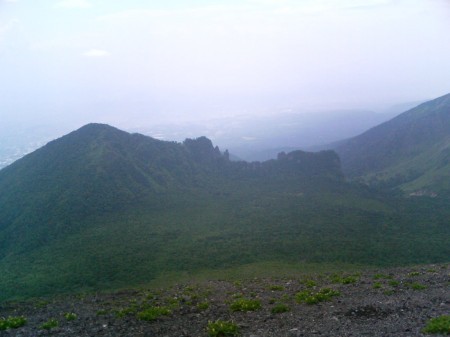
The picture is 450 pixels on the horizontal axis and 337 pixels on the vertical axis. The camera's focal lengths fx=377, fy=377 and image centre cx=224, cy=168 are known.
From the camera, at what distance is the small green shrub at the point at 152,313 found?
14.0m

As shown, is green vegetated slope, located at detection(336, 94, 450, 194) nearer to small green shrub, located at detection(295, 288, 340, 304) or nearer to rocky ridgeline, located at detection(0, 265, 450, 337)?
rocky ridgeline, located at detection(0, 265, 450, 337)

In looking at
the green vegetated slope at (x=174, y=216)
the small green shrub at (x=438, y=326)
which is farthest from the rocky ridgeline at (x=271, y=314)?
the green vegetated slope at (x=174, y=216)

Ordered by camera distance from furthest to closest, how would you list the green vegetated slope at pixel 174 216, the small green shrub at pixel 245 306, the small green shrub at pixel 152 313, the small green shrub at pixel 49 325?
the green vegetated slope at pixel 174 216, the small green shrub at pixel 245 306, the small green shrub at pixel 152 313, the small green shrub at pixel 49 325

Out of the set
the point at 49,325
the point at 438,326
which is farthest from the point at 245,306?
the point at 49,325

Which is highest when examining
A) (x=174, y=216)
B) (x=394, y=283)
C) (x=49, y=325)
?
(x=49, y=325)

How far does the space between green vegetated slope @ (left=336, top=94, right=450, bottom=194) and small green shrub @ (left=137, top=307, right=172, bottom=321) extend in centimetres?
8221

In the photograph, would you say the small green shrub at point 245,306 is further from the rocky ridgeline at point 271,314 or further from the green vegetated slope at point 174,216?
the green vegetated slope at point 174,216

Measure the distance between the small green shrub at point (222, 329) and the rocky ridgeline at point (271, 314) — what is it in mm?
15

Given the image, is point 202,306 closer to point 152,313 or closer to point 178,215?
point 152,313

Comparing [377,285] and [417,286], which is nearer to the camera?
[417,286]

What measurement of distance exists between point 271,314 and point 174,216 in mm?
47140

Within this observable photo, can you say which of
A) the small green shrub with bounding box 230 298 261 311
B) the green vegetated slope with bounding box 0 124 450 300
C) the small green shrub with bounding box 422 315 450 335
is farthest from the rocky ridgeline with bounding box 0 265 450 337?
the green vegetated slope with bounding box 0 124 450 300

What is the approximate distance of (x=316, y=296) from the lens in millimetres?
15664

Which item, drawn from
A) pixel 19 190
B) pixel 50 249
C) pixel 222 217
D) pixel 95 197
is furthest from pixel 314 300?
pixel 19 190
